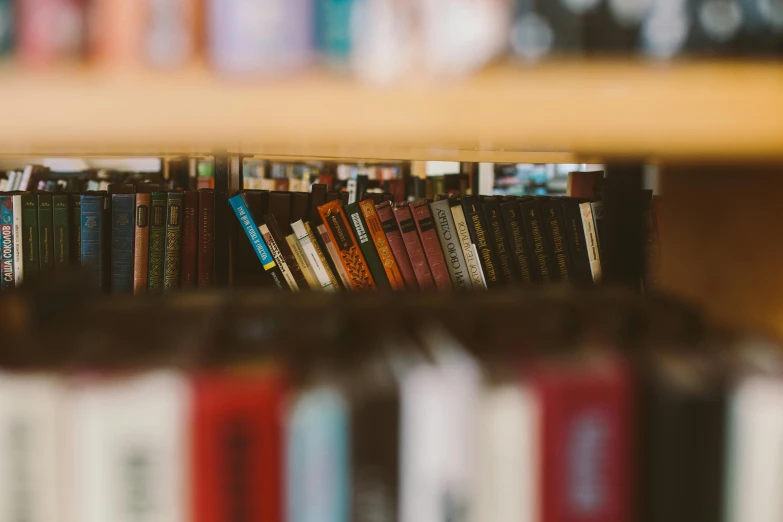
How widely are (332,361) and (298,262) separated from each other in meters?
0.77

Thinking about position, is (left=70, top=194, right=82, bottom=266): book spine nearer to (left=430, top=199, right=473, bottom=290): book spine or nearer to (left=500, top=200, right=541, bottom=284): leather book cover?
(left=430, top=199, right=473, bottom=290): book spine

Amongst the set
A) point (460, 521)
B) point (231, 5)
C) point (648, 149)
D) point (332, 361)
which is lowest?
point (460, 521)

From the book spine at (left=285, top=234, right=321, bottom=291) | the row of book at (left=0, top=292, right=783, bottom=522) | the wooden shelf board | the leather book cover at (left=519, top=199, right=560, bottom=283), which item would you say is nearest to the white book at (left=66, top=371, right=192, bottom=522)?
the row of book at (left=0, top=292, right=783, bottom=522)

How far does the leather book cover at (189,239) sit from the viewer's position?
→ 130 centimetres

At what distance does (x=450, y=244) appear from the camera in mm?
1268

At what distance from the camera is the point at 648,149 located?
1.66ft

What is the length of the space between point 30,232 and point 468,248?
2.86 feet

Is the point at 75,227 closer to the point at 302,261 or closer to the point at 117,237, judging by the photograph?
the point at 117,237

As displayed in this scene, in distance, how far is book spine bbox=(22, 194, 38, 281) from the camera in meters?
1.30

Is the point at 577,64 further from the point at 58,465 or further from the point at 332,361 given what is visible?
the point at 58,465

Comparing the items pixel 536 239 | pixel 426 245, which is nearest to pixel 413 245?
pixel 426 245

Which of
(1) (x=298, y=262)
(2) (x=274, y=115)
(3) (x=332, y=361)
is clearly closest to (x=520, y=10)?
(2) (x=274, y=115)

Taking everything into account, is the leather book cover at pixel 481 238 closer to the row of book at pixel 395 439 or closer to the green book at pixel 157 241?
the green book at pixel 157 241

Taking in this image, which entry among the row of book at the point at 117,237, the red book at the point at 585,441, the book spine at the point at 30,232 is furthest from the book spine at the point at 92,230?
the red book at the point at 585,441
